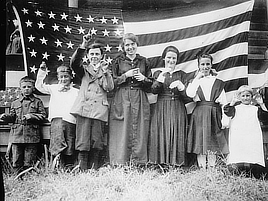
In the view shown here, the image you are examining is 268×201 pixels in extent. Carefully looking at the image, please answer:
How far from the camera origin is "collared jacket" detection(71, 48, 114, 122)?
3.72 m

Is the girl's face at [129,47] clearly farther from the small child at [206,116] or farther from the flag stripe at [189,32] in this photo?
the small child at [206,116]

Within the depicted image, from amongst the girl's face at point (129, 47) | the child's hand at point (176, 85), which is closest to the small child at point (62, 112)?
the girl's face at point (129, 47)

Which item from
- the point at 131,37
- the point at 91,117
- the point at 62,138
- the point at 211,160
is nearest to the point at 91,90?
the point at 91,117

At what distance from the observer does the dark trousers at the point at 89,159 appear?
370cm

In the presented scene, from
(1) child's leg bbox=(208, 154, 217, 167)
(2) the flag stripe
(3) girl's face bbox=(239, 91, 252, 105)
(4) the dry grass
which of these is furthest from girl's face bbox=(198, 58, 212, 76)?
(4) the dry grass

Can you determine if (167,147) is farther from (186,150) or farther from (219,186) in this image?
(219,186)

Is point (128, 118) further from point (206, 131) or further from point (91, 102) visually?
point (206, 131)

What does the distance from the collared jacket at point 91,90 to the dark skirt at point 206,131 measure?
0.85m

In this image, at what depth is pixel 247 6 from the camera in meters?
4.00

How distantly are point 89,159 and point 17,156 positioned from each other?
66 cm

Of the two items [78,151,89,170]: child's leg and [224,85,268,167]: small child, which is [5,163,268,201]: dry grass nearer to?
[78,151,89,170]: child's leg

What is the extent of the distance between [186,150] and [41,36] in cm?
176

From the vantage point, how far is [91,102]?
373 cm

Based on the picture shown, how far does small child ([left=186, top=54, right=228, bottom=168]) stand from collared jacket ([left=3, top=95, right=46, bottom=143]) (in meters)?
1.42
